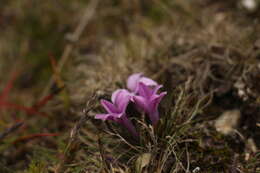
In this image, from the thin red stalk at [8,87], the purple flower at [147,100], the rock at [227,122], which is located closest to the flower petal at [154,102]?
the purple flower at [147,100]

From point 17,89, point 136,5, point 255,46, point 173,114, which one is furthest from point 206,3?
point 17,89

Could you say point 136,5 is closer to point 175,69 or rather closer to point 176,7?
point 176,7

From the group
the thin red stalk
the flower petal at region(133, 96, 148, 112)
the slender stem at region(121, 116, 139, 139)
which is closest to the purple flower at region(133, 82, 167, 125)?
the flower petal at region(133, 96, 148, 112)

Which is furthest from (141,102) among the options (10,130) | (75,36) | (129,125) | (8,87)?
(8,87)

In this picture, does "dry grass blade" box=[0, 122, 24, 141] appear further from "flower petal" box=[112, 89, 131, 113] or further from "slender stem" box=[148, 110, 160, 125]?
"slender stem" box=[148, 110, 160, 125]

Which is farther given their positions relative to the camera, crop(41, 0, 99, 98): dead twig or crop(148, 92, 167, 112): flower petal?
crop(41, 0, 99, 98): dead twig

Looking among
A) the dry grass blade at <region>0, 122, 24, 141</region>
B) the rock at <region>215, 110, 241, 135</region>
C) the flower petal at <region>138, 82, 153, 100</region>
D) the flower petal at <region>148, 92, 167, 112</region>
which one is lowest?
the rock at <region>215, 110, 241, 135</region>

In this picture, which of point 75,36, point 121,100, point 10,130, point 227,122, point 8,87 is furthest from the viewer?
point 75,36

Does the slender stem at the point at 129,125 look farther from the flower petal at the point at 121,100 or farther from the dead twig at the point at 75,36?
the dead twig at the point at 75,36

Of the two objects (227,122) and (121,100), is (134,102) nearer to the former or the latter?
(121,100)
